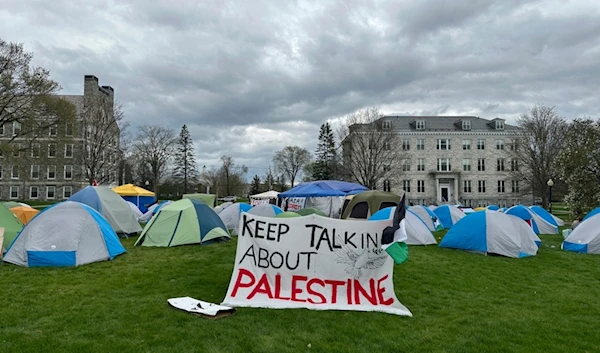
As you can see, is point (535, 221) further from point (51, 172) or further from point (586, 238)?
point (51, 172)

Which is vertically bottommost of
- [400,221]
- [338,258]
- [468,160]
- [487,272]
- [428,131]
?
[487,272]

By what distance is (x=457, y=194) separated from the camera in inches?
2023

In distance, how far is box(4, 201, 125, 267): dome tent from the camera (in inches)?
360

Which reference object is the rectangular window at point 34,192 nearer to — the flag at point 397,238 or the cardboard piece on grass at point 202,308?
the cardboard piece on grass at point 202,308

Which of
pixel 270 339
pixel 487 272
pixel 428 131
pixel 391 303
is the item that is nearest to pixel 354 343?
pixel 270 339

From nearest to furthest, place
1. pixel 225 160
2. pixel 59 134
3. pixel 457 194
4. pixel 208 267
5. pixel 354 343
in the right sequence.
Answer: pixel 354 343
pixel 208 267
pixel 59 134
pixel 457 194
pixel 225 160

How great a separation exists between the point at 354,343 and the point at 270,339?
3.55 feet

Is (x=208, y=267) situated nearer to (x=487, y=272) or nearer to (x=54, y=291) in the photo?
(x=54, y=291)

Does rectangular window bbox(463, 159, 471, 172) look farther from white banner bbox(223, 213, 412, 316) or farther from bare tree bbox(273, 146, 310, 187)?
white banner bbox(223, 213, 412, 316)

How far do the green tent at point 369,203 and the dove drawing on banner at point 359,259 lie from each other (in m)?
10.2

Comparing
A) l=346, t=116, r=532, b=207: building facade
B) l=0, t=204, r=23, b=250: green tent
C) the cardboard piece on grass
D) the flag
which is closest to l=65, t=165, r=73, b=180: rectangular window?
l=346, t=116, r=532, b=207: building facade

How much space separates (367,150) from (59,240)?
35.8m

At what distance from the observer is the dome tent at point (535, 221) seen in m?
17.5

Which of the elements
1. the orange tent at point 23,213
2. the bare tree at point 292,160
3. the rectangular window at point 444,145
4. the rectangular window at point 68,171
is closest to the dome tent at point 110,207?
the orange tent at point 23,213
